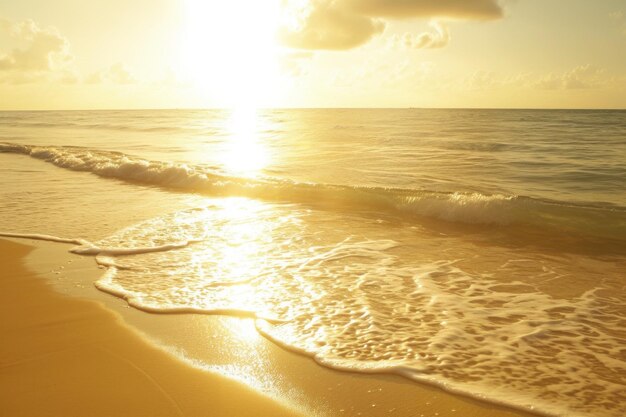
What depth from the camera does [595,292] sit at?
569 centimetres

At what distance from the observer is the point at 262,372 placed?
3.73m

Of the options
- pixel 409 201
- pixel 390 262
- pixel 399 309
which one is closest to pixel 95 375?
pixel 399 309

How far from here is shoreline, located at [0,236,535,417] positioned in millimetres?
3244

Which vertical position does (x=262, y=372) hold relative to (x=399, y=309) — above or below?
below

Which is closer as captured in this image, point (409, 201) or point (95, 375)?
point (95, 375)

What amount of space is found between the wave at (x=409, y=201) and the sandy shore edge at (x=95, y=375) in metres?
7.28

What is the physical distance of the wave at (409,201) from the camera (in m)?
9.73

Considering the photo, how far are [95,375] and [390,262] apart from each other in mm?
4250

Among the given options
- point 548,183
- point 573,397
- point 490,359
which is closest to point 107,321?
point 490,359

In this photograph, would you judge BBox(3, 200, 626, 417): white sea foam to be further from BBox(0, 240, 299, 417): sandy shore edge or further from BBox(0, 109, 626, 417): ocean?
BBox(0, 240, 299, 417): sandy shore edge

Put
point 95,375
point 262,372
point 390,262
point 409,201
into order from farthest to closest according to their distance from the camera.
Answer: point 409,201, point 390,262, point 262,372, point 95,375

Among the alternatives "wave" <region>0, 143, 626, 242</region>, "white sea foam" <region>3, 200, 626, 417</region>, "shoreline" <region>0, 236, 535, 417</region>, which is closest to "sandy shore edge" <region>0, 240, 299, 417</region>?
"shoreline" <region>0, 236, 535, 417</region>

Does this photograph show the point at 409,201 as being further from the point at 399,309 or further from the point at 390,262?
the point at 399,309

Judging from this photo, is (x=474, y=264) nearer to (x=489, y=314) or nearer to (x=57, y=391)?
(x=489, y=314)
